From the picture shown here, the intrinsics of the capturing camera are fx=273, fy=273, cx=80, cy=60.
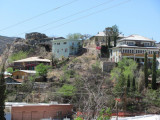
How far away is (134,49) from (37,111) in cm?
2964

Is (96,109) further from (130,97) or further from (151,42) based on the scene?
(151,42)

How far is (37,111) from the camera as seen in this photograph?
36.5 m

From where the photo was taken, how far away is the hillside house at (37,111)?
3450 centimetres

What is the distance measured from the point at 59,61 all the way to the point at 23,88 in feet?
57.5

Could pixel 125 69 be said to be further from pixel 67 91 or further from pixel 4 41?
pixel 4 41

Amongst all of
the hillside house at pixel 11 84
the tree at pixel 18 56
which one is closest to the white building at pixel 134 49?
the hillside house at pixel 11 84

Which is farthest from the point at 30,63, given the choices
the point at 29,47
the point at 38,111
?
the point at 38,111

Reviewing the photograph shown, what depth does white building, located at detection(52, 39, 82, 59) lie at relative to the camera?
70.1m

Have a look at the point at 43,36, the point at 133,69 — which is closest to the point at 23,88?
the point at 133,69

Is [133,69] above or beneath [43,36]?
beneath

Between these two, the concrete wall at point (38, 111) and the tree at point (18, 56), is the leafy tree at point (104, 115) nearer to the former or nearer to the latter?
the concrete wall at point (38, 111)

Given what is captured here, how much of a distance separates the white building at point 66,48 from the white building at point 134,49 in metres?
12.6

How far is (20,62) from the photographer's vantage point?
224ft

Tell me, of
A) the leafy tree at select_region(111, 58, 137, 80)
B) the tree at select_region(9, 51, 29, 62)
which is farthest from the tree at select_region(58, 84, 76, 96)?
the tree at select_region(9, 51, 29, 62)
